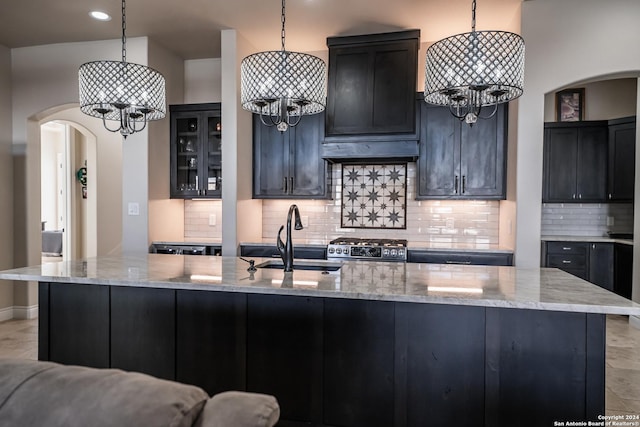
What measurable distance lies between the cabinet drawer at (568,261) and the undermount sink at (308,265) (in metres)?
3.36

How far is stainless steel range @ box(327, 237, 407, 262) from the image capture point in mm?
4145

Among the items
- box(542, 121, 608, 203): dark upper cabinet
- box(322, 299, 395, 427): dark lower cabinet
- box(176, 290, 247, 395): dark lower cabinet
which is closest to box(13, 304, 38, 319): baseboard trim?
box(176, 290, 247, 395): dark lower cabinet

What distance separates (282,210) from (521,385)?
141 inches

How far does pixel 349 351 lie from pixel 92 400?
1506 mm

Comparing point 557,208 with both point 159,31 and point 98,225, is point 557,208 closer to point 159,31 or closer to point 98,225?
point 159,31

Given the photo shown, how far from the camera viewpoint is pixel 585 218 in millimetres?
5613

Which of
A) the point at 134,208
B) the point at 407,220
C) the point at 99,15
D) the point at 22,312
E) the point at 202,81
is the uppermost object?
the point at 99,15

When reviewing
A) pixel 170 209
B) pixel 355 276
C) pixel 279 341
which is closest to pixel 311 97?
pixel 355 276

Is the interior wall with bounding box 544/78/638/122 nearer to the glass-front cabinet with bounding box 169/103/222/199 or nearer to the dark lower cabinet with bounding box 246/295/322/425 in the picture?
the glass-front cabinet with bounding box 169/103/222/199

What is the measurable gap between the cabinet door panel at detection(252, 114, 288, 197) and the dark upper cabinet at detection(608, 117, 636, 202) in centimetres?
408

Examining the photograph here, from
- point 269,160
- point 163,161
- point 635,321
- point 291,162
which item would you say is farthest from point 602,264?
point 163,161

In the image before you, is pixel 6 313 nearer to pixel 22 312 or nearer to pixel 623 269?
pixel 22 312

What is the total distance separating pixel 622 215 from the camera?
5469 mm

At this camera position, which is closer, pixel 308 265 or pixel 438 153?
pixel 308 265
